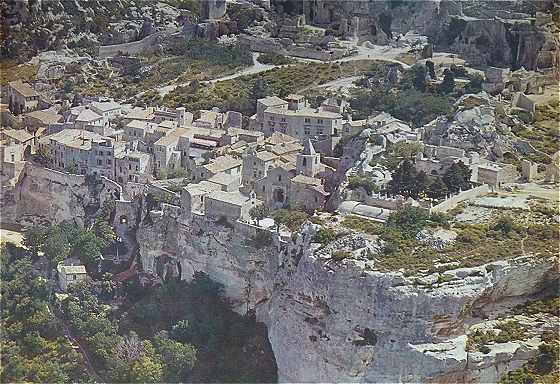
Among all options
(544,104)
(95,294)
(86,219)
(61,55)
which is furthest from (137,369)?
(61,55)

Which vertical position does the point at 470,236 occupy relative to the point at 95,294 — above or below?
above

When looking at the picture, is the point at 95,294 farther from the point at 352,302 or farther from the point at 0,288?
the point at 352,302

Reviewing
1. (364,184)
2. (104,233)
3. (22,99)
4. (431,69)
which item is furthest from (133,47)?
(364,184)

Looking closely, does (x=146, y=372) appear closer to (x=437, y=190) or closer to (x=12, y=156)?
(x=437, y=190)

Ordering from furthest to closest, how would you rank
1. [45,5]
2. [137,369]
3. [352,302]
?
1. [45,5]
2. [137,369]
3. [352,302]

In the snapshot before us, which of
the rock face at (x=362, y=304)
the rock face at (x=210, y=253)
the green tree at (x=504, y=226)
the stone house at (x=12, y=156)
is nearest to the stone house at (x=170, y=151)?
the rock face at (x=210, y=253)

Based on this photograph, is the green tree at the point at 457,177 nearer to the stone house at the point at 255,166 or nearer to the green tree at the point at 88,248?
the stone house at the point at 255,166
